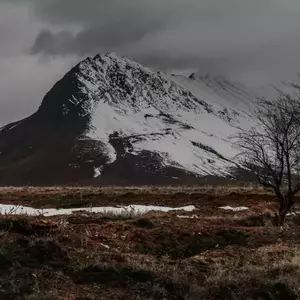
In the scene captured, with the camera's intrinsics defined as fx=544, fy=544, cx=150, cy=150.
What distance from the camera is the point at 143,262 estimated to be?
37.1ft

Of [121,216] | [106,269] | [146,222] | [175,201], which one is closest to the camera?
[106,269]

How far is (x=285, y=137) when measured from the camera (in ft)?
69.0

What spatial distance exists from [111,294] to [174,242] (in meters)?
4.81

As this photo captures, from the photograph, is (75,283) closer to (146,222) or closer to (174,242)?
(174,242)

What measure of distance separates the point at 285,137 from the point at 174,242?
8960 mm

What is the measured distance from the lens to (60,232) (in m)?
12.5

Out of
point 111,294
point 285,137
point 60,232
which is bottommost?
point 111,294

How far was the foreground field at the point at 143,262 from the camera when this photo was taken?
372 inches

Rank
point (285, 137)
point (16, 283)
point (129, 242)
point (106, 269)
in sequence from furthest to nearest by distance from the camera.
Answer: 1. point (285, 137)
2. point (129, 242)
3. point (106, 269)
4. point (16, 283)

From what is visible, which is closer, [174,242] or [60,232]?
[60,232]

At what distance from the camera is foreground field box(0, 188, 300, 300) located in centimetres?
945

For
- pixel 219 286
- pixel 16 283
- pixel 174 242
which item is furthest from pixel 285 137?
pixel 16 283

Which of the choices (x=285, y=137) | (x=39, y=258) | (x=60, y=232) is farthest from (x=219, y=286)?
(x=285, y=137)

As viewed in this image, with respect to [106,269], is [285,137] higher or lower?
higher
